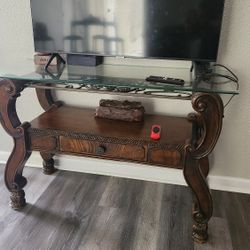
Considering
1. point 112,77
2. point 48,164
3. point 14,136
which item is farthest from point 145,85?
point 48,164

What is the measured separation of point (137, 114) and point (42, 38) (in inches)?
26.0

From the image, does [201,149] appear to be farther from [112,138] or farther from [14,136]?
[14,136]

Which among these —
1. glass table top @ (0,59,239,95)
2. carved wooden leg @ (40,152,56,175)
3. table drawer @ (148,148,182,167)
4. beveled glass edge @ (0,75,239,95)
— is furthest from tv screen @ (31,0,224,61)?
carved wooden leg @ (40,152,56,175)

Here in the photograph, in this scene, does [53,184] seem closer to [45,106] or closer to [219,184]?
[45,106]

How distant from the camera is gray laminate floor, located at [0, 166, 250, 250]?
4.51 ft

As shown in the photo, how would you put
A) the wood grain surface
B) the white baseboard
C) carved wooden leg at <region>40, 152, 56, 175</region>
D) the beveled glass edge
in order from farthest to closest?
carved wooden leg at <region>40, 152, 56, 175</region> < the white baseboard < the wood grain surface < the beveled glass edge

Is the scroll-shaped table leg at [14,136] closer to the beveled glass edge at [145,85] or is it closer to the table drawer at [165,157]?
the beveled glass edge at [145,85]

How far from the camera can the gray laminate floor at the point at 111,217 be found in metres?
1.38

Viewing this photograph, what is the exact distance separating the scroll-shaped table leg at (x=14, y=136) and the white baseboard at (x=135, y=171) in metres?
0.43

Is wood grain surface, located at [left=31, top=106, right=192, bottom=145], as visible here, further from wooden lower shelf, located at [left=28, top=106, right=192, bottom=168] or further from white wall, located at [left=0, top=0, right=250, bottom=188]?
white wall, located at [left=0, top=0, right=250, bottom=188]

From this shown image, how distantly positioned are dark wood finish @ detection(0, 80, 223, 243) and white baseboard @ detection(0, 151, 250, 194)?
13.6 inches

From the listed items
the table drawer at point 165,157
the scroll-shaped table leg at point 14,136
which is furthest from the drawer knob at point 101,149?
the scroll-shaped table leg at point 14,136

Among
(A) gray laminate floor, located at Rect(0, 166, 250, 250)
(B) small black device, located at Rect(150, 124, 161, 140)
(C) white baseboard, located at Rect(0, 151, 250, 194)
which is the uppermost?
(B) small black device, located at Rect(150, 124, 161, 140)

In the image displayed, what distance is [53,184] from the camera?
1821 mm
